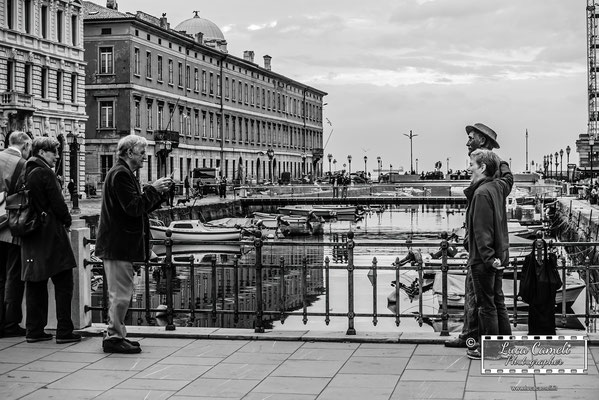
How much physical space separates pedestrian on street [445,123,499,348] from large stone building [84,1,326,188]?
56738 millimetres

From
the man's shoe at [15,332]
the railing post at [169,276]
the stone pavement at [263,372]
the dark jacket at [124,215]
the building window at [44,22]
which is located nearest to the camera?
the stone pavement at [263,372]

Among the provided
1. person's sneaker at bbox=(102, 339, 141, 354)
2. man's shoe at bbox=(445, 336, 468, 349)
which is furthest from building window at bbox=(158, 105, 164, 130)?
man's shoe at bbox=(445, 336, 468, 349)

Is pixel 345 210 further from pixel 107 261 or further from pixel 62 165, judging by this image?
pixel 107 261

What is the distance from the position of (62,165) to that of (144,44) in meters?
17.3

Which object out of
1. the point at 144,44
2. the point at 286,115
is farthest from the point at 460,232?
the point at 286,115

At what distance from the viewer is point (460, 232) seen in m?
49.6

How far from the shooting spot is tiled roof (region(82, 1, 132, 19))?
69081 mm

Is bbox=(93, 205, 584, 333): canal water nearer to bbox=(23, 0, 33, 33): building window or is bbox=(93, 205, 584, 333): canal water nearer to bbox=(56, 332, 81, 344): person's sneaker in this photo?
bbox=(56, 332, 81, 344): person's sneaker

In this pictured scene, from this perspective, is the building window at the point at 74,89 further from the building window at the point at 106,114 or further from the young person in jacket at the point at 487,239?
the young person in jacket at the point at 487,239

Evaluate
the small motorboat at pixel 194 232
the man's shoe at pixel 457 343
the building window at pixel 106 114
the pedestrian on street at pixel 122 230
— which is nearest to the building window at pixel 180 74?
the building window at pixel 106 114

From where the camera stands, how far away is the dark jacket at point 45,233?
10.6 metres

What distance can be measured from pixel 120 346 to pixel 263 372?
1748 mm

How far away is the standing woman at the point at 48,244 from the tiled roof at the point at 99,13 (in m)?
59.9

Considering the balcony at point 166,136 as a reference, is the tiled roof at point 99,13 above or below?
above
